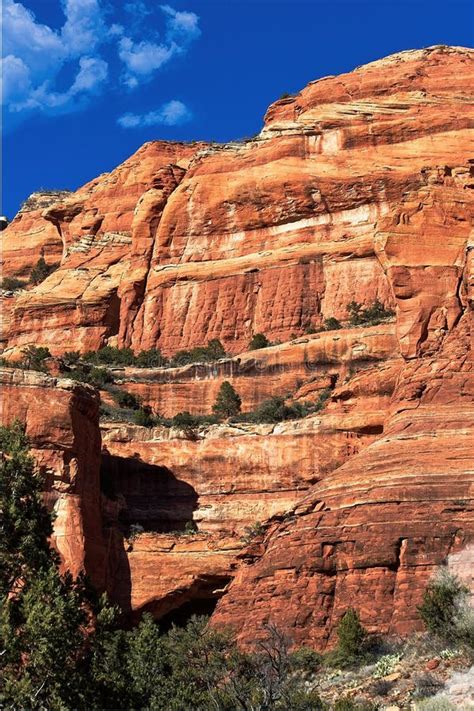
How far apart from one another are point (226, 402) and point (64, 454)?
1678cm

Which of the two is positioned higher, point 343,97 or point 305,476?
point 343,97

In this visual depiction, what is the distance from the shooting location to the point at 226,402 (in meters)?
63.6

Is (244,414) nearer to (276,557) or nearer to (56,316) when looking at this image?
(276,557)

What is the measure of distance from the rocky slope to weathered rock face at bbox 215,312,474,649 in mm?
68

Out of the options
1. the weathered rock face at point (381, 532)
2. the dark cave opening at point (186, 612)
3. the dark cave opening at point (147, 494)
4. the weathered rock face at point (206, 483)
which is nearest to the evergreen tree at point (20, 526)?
the weathered rock face at point (381, 532)

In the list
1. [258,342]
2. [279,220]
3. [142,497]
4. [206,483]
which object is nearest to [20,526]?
[142,497]

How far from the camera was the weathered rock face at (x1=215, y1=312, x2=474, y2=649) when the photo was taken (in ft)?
131

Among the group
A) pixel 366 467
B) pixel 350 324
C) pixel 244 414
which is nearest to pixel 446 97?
pixel 350 324

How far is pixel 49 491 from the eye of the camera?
4725 cm

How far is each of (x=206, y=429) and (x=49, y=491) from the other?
11.6 meters

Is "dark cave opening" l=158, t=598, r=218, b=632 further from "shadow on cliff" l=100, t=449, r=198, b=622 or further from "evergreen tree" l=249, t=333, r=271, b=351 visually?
"evergreen tree" l=249, t=333, r=271, b=351

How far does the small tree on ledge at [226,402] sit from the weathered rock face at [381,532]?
18.1 m

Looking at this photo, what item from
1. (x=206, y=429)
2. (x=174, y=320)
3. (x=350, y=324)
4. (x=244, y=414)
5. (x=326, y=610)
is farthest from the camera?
(x=174, y=320)

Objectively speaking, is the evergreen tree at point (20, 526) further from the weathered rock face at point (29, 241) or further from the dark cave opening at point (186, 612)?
the weathered rock face at point (29, 241)
